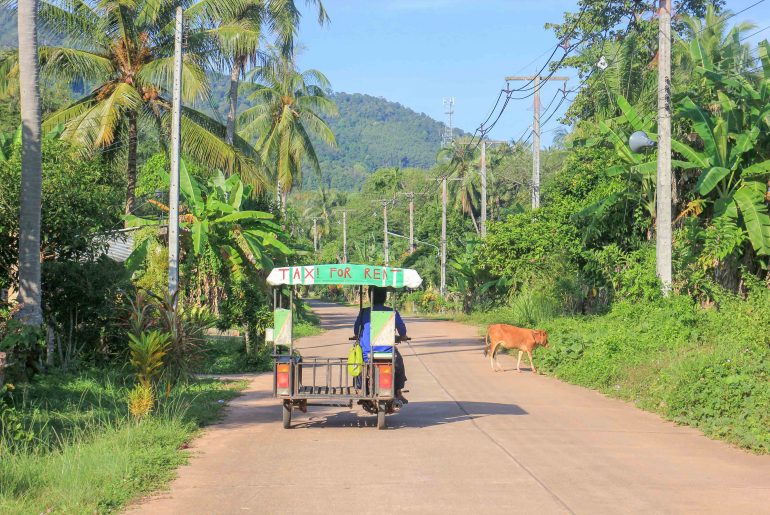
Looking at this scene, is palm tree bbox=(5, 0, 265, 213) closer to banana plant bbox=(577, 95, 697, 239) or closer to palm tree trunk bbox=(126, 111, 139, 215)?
palm tree trunk bbox=(126, 111, 139, 215)

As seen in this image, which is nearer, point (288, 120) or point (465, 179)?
point (288, 120)

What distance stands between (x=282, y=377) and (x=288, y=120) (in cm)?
3153

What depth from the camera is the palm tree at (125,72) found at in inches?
942

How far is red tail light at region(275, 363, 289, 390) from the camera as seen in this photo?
1273cm

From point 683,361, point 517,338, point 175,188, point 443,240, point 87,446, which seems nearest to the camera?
point 87,446

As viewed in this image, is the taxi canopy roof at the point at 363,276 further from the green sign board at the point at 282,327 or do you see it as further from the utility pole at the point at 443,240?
the utility pole at the point at 443,240

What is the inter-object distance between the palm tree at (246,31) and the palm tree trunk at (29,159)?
40.4 ft

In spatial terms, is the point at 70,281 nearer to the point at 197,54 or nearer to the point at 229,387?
the point at 229,387

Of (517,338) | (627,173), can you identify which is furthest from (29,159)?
(627,173)

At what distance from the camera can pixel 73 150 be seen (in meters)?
21.6

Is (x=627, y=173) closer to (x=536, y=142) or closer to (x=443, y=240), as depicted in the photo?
(x=536, y=142)

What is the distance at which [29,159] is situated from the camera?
1414 centimetres

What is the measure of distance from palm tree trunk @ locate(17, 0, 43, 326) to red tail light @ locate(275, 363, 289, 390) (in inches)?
178

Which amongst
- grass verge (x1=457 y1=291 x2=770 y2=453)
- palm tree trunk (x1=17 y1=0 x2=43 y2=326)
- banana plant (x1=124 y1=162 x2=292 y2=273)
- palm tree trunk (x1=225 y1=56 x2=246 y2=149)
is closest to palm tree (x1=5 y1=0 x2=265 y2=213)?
banana plant (x1=124 y1=162 x2=292 y2=273)
